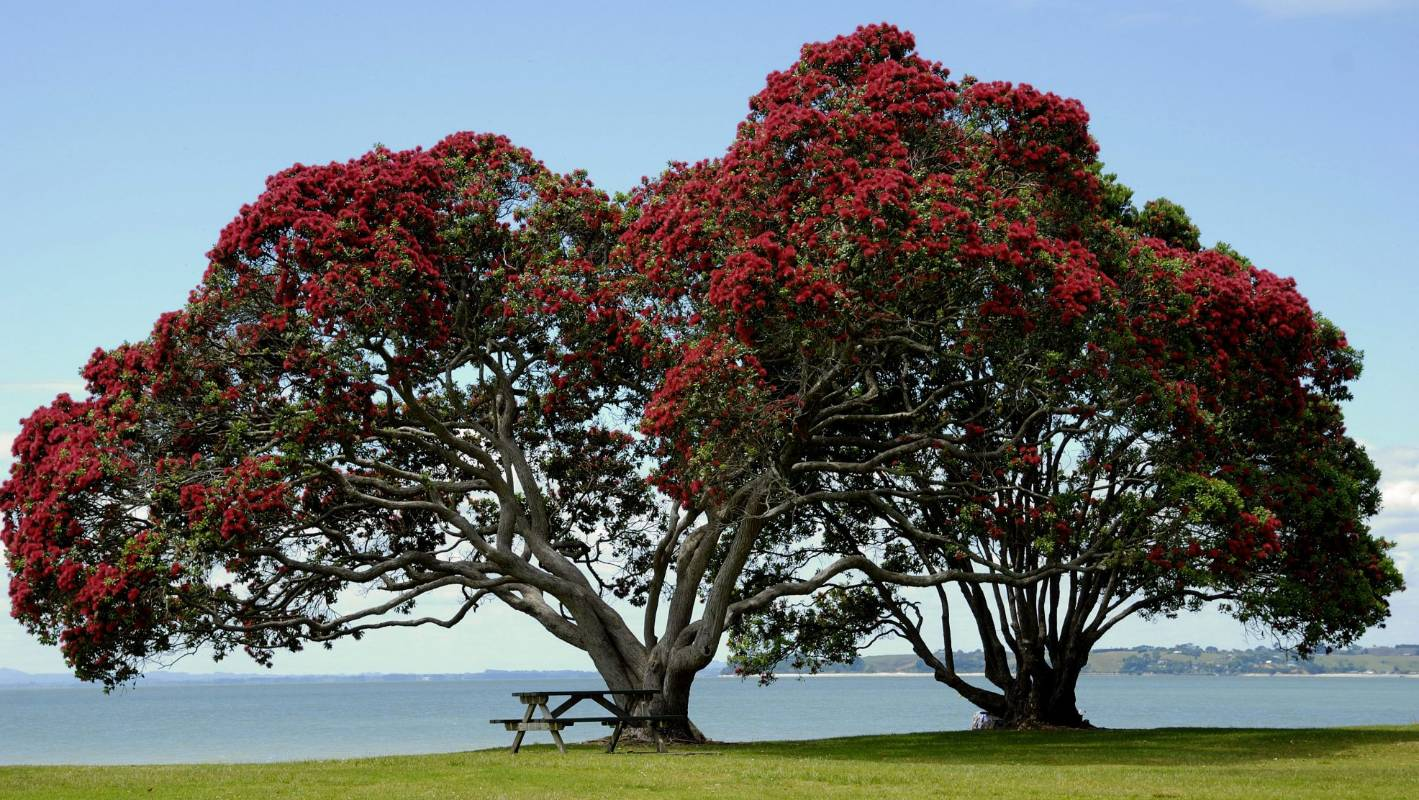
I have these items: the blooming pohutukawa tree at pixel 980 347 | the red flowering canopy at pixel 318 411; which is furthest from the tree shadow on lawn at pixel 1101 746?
the red flowering canopy at pixel 318 411

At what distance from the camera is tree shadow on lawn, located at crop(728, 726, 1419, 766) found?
71.6 ft

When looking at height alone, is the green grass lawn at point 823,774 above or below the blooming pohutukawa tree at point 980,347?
below

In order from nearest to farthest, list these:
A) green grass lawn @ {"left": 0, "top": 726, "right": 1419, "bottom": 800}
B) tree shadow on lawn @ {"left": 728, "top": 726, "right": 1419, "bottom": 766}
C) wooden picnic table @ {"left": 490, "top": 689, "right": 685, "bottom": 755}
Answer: green grass lawn @ {"left": 0, "top": 726, "right": 1419, "bottom": 800}
wooden picnic table @ {"left": 490, "top": 689, "right": 685, "bottom": 755}
tree shadow on lawn @ {"left": 728, "top": 726, "right": 1419, "bottom": 766}

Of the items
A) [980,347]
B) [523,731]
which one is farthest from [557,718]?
[980,347]

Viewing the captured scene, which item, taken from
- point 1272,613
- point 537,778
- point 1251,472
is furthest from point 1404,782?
point 537,778

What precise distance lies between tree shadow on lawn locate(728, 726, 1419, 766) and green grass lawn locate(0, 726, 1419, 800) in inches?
2.0

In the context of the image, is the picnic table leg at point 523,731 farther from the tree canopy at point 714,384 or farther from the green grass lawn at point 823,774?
the tree canopy at point 714,384

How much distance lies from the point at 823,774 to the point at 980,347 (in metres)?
7.86

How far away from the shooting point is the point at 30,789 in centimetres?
1708

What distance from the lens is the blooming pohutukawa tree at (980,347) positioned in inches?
830

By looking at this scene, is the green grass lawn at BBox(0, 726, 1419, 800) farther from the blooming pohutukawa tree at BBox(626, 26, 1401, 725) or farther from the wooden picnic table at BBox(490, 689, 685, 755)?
the blooming pohutukawa tree at BBox(626, 26, 1401, 725)

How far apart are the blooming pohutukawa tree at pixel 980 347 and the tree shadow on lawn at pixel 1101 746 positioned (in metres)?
2.50

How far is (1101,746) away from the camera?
80.4 ft

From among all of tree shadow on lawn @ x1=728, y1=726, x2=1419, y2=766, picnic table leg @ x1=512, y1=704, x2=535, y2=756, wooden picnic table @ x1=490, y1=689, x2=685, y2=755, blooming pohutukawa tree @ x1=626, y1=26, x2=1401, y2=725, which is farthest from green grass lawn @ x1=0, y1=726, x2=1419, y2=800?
blooming pohutukawa tree @ x1=626, y1=26, x2=1401, y2=725
